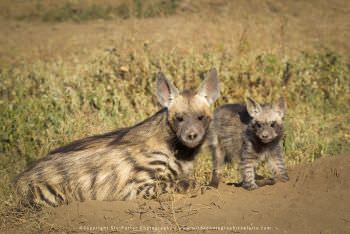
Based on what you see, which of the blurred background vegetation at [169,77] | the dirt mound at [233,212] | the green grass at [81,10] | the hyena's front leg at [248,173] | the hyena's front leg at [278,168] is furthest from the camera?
the green grass at [81,10]

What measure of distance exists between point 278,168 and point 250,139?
438mm

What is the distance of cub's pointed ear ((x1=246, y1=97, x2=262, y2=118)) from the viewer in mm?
6535

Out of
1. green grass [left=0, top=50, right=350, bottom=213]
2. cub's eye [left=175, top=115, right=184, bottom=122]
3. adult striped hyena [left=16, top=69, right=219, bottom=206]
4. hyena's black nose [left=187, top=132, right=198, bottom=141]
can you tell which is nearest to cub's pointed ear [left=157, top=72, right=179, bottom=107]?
adult striped hyena [left=16, top=69, right=219, bottom=206]

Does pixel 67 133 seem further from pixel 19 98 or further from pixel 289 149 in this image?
pixel 289 149

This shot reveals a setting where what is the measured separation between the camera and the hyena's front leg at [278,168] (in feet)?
20.4

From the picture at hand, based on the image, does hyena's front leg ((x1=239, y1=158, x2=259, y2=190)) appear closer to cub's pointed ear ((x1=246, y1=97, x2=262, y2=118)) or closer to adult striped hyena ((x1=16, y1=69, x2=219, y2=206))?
cub's pointed ear ((x1=246, y1=97, x2=262, y2=118))

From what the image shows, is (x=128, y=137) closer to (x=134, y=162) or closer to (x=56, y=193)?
(x=134, y=162)

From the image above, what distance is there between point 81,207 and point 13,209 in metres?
0.65

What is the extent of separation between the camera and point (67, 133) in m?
8.01

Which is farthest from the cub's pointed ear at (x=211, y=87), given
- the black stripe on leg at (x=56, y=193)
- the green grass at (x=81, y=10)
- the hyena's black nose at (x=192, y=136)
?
the green grass at (x=81, y=10)

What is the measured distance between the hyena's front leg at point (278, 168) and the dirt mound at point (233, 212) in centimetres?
40

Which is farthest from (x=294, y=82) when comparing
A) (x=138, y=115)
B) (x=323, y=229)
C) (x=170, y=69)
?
(x=323, y=229)

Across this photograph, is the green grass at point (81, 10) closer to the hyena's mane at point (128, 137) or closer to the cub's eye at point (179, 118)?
the hyena's mane at point (128, 137)

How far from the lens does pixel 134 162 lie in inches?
224
